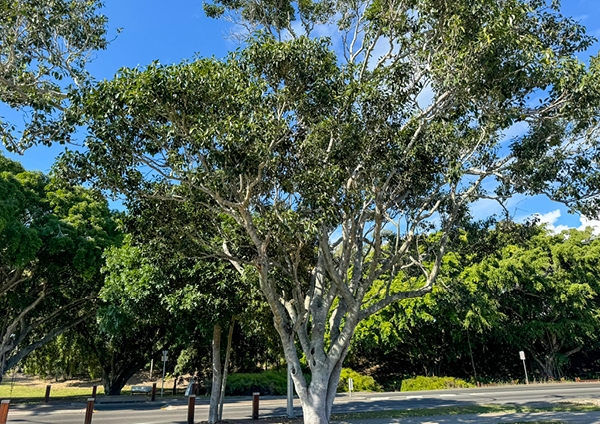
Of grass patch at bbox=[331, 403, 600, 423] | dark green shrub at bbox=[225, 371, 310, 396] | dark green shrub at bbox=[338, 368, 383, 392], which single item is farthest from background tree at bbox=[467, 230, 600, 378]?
dark green shrub at bbox=[225, 371, 310, 396]

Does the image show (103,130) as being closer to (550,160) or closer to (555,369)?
(550,160)

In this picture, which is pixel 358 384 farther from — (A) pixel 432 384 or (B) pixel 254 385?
(B) pixel 254 385

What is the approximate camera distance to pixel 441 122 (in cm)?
1104

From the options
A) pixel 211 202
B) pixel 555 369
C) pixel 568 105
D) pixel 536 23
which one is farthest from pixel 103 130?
pixel 555 369

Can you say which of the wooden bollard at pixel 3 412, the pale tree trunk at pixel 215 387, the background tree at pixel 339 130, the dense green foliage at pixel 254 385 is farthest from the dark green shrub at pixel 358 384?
the wooden bollard at pixel 3 412

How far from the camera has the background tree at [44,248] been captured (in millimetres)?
17656

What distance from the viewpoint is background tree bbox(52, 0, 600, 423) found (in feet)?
27.5

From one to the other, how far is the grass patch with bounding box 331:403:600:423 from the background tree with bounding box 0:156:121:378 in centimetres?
1296

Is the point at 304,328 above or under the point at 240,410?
above

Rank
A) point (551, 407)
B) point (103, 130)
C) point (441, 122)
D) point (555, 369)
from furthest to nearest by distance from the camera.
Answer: point (555, 369) → point (551, 407) → point (441, 122) → point (103, 130)

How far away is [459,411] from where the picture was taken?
15125mm

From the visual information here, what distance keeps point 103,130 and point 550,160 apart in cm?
1020

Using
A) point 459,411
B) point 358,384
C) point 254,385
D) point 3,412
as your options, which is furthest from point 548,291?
point 3,412

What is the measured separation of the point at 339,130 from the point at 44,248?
1648 centimetres
